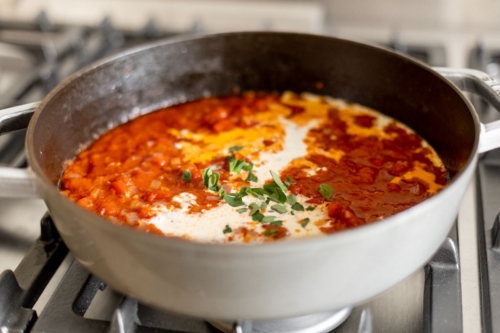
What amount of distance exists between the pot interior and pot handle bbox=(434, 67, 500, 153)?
31 mm

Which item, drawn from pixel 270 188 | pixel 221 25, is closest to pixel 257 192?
pixel 270 188

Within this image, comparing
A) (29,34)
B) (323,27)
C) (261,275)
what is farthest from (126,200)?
(323,27)

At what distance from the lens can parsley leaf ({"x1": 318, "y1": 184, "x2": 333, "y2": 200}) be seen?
1.21 metres

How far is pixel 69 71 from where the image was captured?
173cm

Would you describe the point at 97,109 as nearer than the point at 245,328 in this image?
No

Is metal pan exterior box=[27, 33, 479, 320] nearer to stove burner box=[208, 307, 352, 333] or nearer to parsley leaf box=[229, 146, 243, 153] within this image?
stove burner box=[208, 307, 352, 333]

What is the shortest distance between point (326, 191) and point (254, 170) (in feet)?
0.67

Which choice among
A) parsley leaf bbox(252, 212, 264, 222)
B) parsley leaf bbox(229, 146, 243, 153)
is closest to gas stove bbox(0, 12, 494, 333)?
parsley leaf bbox(252, 212, 264, 222)

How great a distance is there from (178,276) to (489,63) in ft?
4.48

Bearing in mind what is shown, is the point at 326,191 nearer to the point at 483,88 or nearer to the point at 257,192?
the point at 257,192

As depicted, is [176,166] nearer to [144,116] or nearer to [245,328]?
[144,116]

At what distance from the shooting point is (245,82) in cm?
167

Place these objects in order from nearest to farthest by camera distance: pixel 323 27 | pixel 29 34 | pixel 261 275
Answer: pixel 261 275
pixel 29 34
pixel 323 27

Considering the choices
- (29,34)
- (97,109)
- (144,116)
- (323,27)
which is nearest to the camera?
(97,109)
